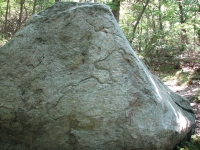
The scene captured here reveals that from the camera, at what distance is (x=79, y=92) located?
118 inches

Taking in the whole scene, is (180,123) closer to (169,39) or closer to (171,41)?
(169,39)

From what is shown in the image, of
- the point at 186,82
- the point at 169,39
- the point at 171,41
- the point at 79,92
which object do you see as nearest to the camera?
the point at 79,92

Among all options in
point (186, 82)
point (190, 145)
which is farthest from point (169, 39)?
point (190, 145)

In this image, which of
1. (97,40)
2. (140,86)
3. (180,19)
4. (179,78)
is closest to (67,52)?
(97,40)

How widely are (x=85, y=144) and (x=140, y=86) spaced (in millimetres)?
976

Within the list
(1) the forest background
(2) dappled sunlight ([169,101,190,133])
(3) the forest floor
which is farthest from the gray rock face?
(1) the forest background

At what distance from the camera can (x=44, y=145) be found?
3.02 metres

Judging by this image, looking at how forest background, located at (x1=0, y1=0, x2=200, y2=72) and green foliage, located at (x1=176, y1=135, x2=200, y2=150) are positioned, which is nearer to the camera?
green foliage, located at (x1=176, y1=135, x2=200, y2=150)

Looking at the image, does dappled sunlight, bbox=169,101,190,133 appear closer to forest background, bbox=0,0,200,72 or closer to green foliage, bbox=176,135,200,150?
green foliage, bbox=176,135,200,150

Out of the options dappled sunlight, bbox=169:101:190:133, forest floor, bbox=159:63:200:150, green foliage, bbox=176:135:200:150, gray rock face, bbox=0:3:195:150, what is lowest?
forest floor, bbox=159:63:200:150

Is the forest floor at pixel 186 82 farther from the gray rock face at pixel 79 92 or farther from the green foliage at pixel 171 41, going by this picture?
the gray rock face at pixel 79 92

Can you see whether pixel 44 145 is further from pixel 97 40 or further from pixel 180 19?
pixel 180 19

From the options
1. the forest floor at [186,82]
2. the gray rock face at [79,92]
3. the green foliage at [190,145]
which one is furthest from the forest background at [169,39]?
the gray rock face at [79,92]

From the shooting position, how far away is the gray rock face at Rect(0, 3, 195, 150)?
293 centimetres
